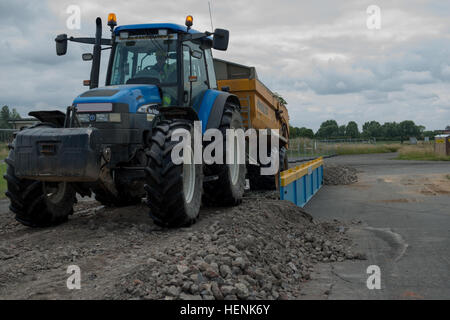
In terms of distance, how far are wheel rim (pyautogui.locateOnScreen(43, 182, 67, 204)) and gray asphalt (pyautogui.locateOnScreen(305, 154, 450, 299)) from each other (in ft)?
12.9

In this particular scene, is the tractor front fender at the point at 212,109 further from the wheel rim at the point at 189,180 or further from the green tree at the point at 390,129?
the green tree at the point at 390,129

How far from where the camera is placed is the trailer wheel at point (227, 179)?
8297 millimetres

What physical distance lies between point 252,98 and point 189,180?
3914 millimetres

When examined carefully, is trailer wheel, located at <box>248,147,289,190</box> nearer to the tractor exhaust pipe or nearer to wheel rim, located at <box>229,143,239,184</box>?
wheel rim, located at <box>229,143,239,184</box>

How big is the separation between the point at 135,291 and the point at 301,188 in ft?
24.6

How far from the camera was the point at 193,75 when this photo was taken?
320 inches

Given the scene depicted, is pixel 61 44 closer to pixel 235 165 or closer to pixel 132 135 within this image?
pixel 132 135

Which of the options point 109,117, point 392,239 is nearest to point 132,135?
point 109,117

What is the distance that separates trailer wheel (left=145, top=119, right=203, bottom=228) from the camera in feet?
20.8

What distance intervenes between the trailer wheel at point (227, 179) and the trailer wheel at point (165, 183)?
59.0 inches

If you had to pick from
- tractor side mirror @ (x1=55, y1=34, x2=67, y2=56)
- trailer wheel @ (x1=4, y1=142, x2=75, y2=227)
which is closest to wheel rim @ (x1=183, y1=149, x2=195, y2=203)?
trailer wheel @ (x1=4, y1=142, x2=75, y2=227)

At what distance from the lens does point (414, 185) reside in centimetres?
1520

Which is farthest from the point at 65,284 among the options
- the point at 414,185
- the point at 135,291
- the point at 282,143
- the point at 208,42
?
the point at 414,185

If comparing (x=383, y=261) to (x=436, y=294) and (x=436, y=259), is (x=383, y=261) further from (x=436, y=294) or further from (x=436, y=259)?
(x=436, y=294)
